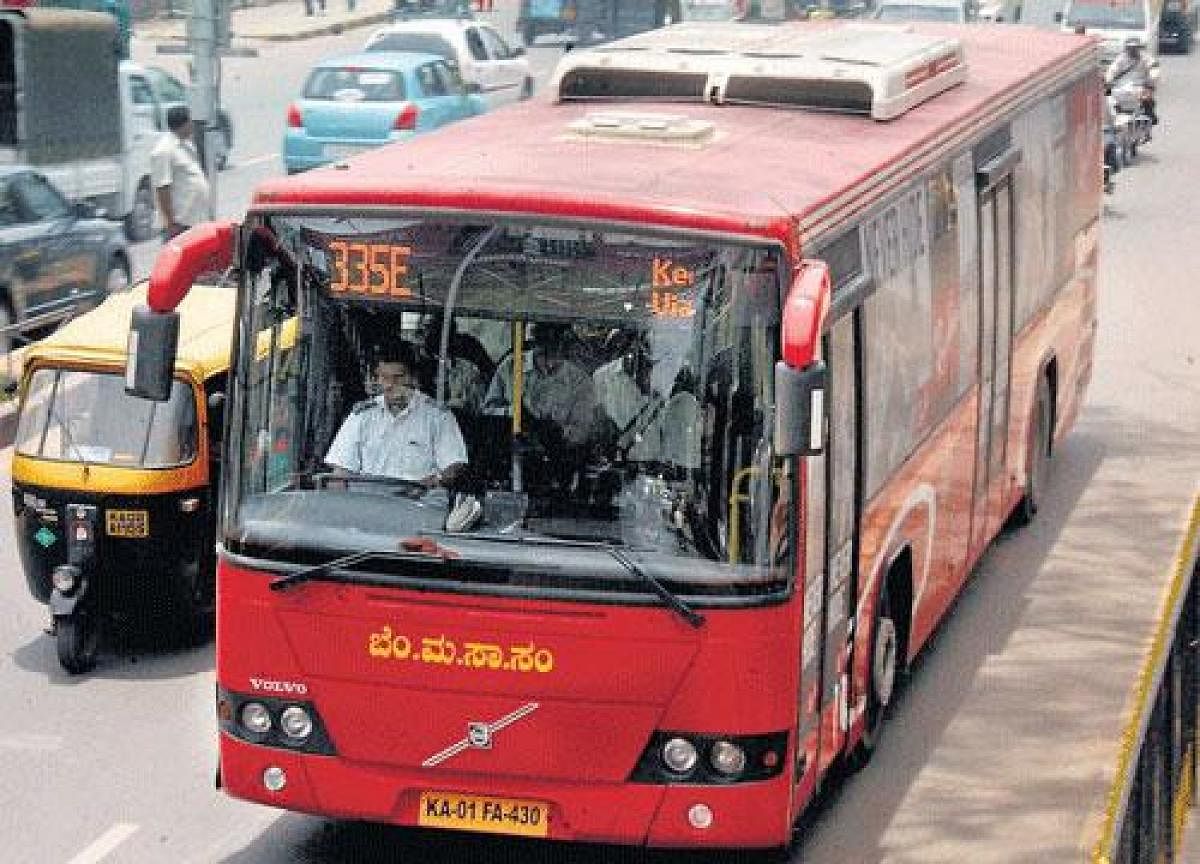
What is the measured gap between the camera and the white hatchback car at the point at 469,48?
127ft

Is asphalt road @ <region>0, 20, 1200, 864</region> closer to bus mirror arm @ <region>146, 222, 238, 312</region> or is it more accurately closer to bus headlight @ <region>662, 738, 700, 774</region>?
bus headlight @ <region>662, 738, 700, 774</region>

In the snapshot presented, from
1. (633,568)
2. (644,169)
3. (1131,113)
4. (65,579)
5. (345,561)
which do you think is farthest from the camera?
(1131,113)

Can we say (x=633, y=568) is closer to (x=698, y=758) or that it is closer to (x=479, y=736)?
(x=698, y=758)

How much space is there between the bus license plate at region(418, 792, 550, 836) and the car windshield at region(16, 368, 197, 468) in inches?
153

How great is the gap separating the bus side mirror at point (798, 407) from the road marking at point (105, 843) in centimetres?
349

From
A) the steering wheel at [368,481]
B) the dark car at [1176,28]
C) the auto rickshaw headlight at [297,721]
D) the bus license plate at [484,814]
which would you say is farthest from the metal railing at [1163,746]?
the dark car at [1176,28]

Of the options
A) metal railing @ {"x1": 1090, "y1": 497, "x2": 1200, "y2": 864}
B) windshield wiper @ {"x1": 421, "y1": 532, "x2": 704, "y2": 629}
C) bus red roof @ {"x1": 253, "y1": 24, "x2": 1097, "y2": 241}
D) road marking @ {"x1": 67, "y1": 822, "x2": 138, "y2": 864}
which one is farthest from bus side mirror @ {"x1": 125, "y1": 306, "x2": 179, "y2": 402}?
metal railing @ {"x1": 1090, "y1": 497, "x2": 1200, "y2": 864}

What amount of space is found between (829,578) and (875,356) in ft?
3.85

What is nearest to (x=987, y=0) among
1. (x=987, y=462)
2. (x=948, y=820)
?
(x=987, y=462)

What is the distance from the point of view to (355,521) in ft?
30.9

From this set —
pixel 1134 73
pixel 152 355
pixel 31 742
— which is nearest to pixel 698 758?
pixel 152 355

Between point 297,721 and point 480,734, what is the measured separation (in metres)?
0.70

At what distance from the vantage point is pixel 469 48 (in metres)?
39.0

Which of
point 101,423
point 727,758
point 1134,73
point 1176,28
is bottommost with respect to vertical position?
point 1176,28
